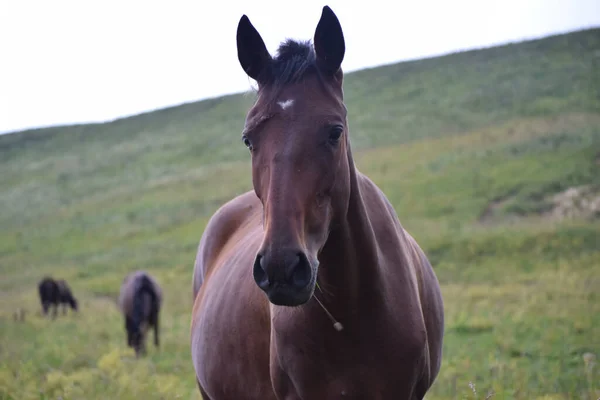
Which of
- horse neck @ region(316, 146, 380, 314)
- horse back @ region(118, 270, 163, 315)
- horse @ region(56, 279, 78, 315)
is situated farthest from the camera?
horse @ region(56, 279, 78, 315)

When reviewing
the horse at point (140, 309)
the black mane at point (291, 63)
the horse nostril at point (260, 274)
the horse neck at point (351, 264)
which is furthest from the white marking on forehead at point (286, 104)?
the horse at point (140, 309)

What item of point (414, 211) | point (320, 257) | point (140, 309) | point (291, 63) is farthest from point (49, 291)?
point (291, 63)

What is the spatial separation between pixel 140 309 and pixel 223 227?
7.13m

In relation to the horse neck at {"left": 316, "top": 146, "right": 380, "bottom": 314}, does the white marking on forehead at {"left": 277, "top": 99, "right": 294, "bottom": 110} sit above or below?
above

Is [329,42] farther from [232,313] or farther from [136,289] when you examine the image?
[136,289]

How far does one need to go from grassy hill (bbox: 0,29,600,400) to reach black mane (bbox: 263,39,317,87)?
830mm

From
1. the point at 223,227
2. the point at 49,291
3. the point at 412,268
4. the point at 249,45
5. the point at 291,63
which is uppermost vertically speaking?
the point at 249,45

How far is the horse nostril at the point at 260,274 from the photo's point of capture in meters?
2.32

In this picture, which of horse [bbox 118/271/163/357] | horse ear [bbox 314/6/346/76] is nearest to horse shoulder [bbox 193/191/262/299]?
horse ear [bbox 314/6/346/76]

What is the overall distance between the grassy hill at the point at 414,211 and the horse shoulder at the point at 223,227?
1635 millimetres

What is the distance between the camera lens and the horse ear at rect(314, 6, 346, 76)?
277cm

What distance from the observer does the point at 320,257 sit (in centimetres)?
290

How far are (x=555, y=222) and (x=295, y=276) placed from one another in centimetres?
1828

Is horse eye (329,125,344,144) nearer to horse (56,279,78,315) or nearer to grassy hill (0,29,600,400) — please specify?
grassy hill (0,29,600,400)
